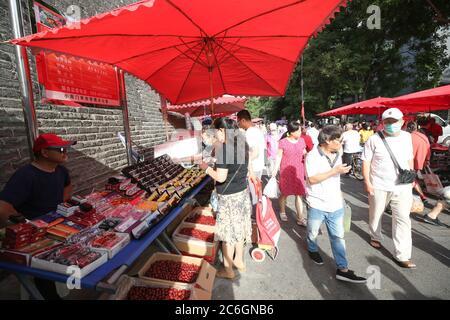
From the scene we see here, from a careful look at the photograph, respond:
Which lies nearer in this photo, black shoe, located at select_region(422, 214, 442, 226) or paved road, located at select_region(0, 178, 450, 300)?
paved road, located at select_region(0, 178, 450, 300)

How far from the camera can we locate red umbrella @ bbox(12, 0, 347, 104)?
1875mm

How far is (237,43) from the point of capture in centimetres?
302

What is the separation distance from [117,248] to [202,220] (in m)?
1.88

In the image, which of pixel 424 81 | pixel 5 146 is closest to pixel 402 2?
pixel 424 81

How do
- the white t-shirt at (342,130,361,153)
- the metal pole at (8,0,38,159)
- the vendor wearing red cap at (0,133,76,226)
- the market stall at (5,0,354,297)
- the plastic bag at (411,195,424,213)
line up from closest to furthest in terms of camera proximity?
the market stall at (5,0,354,297)
the vendor wearing red cap at (0,133,76,226)
the metal pole at (8,0,38,159)
the plastic bag at (411,195,424,213)
the white t-shirt at (342,130,361,153)

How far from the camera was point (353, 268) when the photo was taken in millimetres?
3121

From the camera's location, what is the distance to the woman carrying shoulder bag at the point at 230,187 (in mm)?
2547

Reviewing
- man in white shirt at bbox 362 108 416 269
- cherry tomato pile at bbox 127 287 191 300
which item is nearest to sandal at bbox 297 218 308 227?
man in white shirt at bbox 362 108 416 269

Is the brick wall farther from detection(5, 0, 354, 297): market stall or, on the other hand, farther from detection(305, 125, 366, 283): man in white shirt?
detection(305, 125, 366, 283): man in white shirt

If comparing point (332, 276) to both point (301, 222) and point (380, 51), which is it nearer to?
point (301, 222)

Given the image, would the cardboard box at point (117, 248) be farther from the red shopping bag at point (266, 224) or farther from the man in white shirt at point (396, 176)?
the man in white shirt at point (396, 176)

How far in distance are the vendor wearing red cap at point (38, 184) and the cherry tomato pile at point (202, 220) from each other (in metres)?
1.86

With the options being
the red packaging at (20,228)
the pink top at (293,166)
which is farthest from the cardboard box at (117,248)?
the pink top at (293,166)

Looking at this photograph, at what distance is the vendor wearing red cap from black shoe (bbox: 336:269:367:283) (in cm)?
340
